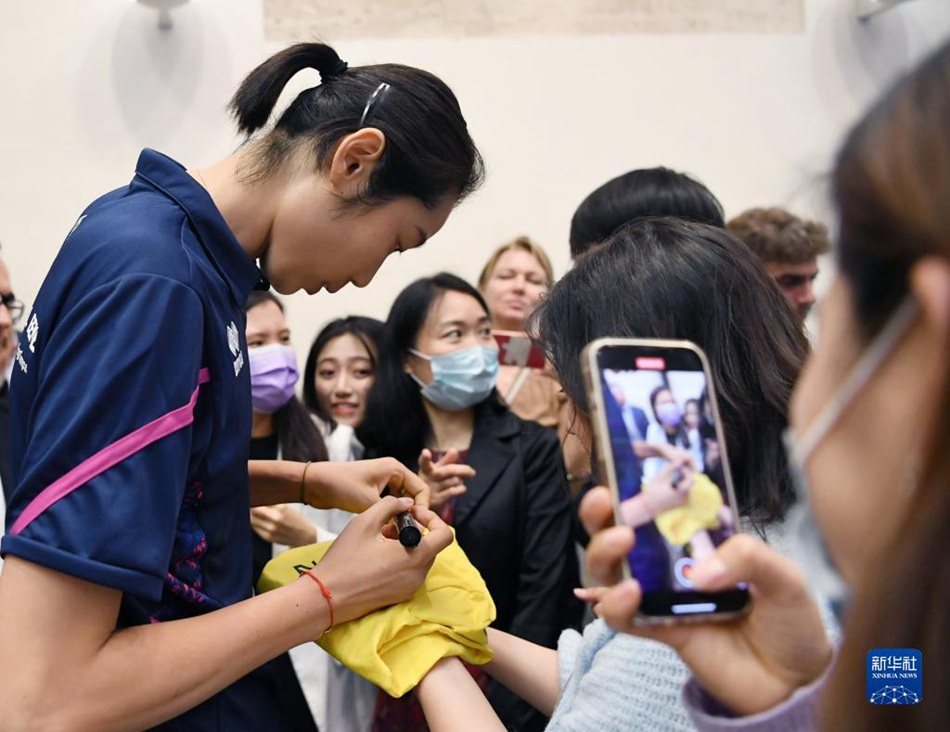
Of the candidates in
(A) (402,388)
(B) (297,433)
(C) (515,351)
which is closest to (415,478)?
(A) (402,388)

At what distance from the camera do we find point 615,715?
3.08 ft

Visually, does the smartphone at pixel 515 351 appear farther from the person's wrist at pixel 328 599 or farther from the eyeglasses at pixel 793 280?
the person's wrist at pixel 328 599

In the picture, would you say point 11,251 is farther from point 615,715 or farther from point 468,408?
point 615,715

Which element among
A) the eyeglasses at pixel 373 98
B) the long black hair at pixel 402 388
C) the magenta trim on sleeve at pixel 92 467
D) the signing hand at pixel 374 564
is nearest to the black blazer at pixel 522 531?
the long black hair at pixel 402 388

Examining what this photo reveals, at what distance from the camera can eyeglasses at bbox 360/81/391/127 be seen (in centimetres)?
122

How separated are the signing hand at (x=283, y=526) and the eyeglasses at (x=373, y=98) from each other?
4.41ft

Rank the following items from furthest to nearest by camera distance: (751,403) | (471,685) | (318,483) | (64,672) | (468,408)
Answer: (468,408) < (318,483) < (471,685) < (751,403) < (64,672)

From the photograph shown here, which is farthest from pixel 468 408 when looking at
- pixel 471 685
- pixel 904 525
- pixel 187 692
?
pixel 904 525

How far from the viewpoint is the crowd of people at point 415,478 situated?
504 mm

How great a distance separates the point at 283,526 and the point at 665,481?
5.97ft

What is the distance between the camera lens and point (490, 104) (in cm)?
402

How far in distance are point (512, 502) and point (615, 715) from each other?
4.90 ft

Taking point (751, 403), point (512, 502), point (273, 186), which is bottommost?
point (512, 502)

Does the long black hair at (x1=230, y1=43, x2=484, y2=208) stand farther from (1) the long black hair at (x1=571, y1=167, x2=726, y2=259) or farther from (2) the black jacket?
(2) the black jacket
